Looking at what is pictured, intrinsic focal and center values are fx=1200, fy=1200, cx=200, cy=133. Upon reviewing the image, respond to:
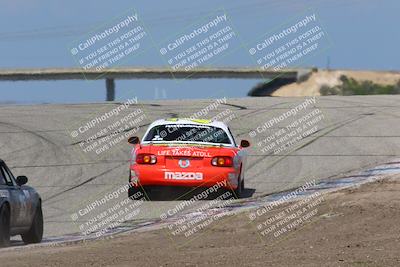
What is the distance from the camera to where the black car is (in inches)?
540

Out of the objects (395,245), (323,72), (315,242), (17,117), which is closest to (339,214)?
(315,242)

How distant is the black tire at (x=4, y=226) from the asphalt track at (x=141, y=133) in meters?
2.33

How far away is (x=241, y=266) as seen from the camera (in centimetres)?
1014

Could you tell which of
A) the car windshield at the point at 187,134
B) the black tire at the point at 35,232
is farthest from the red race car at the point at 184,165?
the black tire at the point at 35,232

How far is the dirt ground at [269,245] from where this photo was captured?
1055 centimetres

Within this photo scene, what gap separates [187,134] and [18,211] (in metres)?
5.32

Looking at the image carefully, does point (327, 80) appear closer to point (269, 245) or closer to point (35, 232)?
point (35, 232)

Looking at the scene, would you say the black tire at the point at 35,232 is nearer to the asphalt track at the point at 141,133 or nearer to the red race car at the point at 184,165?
the asphalt track at the point at 141,133

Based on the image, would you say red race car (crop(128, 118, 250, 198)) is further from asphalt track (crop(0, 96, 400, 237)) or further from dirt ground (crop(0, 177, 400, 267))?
dirt ground (crop(0, 177, 400, 267))

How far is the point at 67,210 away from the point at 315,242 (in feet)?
22.8

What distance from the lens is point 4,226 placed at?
44.9 feet

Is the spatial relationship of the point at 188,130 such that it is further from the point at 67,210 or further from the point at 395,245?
the point at 395,245

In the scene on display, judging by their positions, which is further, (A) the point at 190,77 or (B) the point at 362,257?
(A) the point at 190,77

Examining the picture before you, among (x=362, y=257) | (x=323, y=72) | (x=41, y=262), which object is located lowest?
(x=323, y=72)
